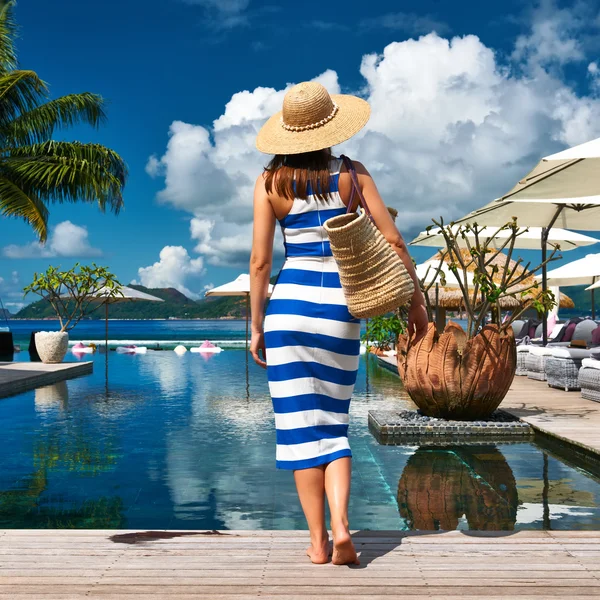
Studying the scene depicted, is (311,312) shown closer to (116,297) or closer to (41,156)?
(41,156)

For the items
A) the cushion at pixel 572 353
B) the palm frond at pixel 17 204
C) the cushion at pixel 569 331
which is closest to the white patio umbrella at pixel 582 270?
the cushion at pixel 569 331

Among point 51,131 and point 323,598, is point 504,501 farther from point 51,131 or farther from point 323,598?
point 51,131

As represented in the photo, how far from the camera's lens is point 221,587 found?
8.18 feet

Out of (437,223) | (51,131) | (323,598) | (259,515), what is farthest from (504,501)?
(51,131)

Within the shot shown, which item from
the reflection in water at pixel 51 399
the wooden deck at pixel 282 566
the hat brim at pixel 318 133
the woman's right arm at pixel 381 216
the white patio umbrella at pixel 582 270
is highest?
the white patio umbrella at pixel 582 270

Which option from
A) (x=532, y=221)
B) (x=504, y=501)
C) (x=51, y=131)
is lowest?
(x=504, y=501)

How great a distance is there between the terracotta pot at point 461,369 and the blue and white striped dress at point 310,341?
3601 millimetres

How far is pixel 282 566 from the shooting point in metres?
2.70

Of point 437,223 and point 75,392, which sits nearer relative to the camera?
point 437,223

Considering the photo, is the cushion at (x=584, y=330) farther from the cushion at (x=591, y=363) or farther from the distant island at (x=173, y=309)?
the distant island at (x=173, y=309)

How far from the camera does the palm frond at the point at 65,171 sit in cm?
1664

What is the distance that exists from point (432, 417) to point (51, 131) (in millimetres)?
14272

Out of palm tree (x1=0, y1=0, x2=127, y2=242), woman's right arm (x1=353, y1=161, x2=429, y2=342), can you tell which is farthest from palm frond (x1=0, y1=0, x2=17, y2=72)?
woman's right arm (x1=353, y1=161, x2=429, y2=342)

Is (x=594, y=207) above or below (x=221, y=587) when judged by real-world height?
above
